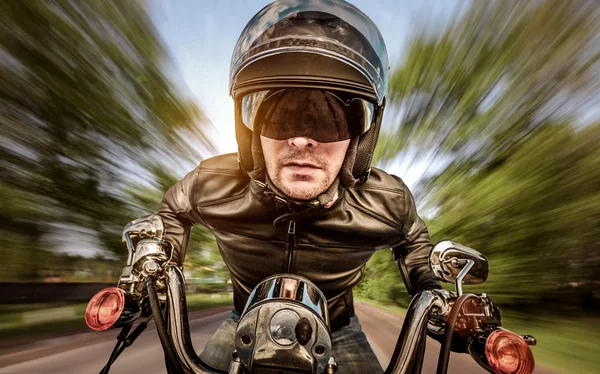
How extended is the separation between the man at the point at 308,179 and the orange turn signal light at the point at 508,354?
0.63m

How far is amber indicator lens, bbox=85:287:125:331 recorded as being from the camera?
33.0 inches

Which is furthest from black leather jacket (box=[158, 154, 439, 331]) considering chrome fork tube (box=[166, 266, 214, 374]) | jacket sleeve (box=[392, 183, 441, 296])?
chrome fork tube (box=[166, 266, 214, 374])

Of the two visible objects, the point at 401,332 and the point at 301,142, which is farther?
the point at 301,142

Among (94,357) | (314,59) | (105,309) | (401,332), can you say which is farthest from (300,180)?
(94,357)

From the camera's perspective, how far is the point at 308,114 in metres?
1.23

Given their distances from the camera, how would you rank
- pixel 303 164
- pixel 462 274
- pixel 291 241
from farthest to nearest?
pixel 291 241, pixel 303 164, pixel 462 274

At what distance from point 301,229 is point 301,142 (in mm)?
578

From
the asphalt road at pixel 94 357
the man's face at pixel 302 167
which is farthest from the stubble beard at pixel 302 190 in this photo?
the asphalt road at pixel 94 357

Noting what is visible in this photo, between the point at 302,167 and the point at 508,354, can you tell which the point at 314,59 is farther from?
the point at 508,354

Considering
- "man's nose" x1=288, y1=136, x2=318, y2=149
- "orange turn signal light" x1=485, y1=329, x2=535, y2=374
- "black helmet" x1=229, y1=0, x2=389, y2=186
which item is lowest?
"orange turn signal light" x1=485, y1=329, x2=535, y2=374

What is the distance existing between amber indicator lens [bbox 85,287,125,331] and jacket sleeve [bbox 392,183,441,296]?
122cm

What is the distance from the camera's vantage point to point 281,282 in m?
0.94

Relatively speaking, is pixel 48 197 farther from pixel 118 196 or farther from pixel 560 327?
pixel 560 327

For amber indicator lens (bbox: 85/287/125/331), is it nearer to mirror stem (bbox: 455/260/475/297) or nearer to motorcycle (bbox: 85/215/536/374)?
motorcycle (bbox: 85/215/536/374)
